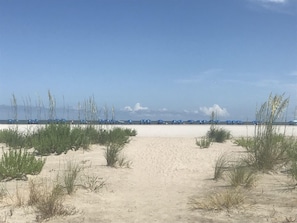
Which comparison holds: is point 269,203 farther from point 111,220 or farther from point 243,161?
point 243,161

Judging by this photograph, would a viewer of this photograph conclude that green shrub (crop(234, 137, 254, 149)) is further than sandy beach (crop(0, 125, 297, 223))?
Yes

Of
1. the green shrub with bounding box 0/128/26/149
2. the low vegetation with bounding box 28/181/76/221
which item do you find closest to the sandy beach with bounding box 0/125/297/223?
the low vegetation with bounding box 28/181/76/221

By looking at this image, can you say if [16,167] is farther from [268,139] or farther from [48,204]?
[268,139]

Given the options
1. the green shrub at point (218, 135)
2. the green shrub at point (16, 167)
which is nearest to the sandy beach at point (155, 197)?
the green shrub at point (16, 167)

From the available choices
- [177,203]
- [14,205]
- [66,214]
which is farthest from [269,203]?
[14,205]

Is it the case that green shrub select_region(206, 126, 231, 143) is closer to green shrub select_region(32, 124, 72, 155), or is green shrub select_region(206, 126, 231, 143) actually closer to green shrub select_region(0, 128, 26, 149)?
green shrub select_region(32, 124, 72, 155)

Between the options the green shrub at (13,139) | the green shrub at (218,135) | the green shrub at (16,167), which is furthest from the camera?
the green shrub at (218,135)

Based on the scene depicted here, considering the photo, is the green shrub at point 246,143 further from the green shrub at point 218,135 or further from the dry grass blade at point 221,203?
the dry grass blade at point 221,203

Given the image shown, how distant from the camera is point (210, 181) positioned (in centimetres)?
929

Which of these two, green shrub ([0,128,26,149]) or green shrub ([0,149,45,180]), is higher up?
green shrub ([0,128,26,149])

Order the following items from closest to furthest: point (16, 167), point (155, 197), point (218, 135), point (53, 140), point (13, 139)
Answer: point (155, 197) < point (16, 167) < point (53, 140) < point (13, 139) < point (218, 135)

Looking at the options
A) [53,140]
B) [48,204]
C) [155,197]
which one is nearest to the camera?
[48,204]

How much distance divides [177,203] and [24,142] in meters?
9.98

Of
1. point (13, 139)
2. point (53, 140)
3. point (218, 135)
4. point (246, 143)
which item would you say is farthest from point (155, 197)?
point (218, 135)
